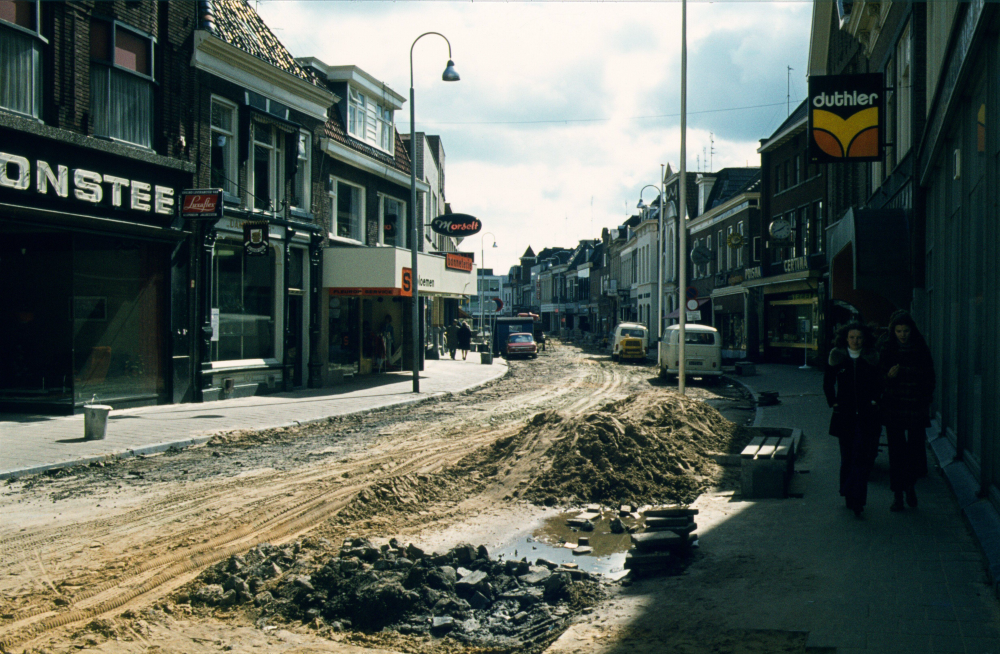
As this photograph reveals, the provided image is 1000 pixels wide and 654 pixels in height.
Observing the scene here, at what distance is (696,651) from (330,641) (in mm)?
2061

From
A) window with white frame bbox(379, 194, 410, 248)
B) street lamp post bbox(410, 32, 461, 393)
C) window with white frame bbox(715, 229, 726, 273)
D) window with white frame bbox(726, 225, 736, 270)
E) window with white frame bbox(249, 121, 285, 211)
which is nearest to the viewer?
window with white frame bbox(249, 121, 285, 211)

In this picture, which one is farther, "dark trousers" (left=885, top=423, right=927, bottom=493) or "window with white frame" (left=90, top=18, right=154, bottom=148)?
"window with white frame" (left=90, top=18, right=154, bottom=148)

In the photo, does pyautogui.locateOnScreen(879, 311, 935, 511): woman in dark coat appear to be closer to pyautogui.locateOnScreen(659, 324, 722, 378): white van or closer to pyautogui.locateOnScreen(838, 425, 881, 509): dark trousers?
pyautogui.locateOnScreen(838, 425, 881, 509): dark trousers

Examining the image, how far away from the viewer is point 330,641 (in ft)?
15.3

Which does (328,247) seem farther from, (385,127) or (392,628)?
(392,628)

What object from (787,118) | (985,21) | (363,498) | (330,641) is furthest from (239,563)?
(787,118)

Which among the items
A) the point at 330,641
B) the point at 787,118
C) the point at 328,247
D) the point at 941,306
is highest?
the point at 787,118

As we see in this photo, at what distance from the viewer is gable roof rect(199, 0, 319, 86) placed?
58.8 ft

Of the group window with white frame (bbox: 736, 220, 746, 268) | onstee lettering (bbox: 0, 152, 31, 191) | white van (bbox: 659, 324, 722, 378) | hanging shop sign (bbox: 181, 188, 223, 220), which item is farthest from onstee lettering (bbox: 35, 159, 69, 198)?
window with white frame (bbox: 736, 220, 746, 268)

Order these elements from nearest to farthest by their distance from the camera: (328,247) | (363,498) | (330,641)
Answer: (330,641) → (363,498) → (328,247)

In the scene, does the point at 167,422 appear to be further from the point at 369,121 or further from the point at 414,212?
the point at 369,121

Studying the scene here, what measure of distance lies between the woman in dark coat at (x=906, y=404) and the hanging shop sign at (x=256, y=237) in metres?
14.1

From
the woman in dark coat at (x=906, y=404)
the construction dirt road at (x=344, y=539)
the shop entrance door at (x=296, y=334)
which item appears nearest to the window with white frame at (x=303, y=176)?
the shop entrance door at (x=296, y=334)

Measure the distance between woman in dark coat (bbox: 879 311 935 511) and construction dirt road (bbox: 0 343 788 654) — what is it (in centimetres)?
214
